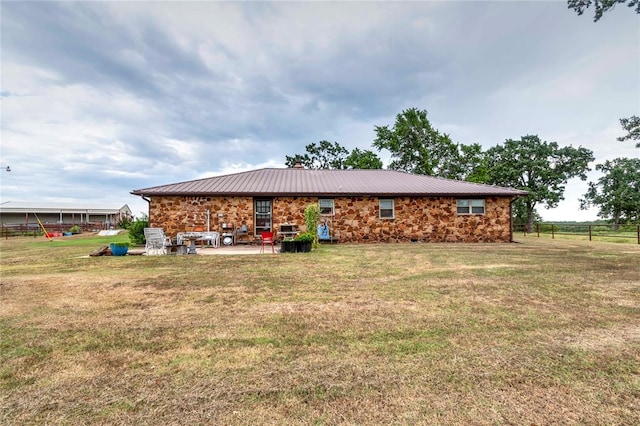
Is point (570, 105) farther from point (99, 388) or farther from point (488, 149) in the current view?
point (99, 388)

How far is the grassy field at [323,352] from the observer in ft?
6.58

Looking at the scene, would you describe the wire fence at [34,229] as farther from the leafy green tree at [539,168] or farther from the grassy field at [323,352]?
the leafy green tree at [539,168]

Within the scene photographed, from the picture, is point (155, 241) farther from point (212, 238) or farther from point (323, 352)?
point (323, 352)

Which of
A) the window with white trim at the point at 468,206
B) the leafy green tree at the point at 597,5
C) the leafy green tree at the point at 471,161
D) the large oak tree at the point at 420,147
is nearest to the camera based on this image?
the leafy green tree at the point at 597,5

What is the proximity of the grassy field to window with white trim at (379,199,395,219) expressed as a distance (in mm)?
9038

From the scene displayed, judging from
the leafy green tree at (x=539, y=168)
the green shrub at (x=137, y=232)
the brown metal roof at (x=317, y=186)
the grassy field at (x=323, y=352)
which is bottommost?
the grassy field at (x=323, y=352)

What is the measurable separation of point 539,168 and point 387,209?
89.4ft

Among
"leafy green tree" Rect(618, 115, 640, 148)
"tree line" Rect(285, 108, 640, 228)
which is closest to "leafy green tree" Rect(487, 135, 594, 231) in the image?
"tree line" Rect(285, 108, 640, 228)

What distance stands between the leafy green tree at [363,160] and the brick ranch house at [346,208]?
623 inches

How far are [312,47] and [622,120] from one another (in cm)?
2655

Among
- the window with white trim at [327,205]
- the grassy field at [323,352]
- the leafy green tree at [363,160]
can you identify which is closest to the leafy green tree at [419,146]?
the leafy green tree at [363,160]

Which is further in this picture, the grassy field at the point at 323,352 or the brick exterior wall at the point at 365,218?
the brick exterior wall at the point at 365,218

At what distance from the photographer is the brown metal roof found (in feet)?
45.6

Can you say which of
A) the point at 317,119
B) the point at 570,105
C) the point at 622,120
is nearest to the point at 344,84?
the point at 317,119
